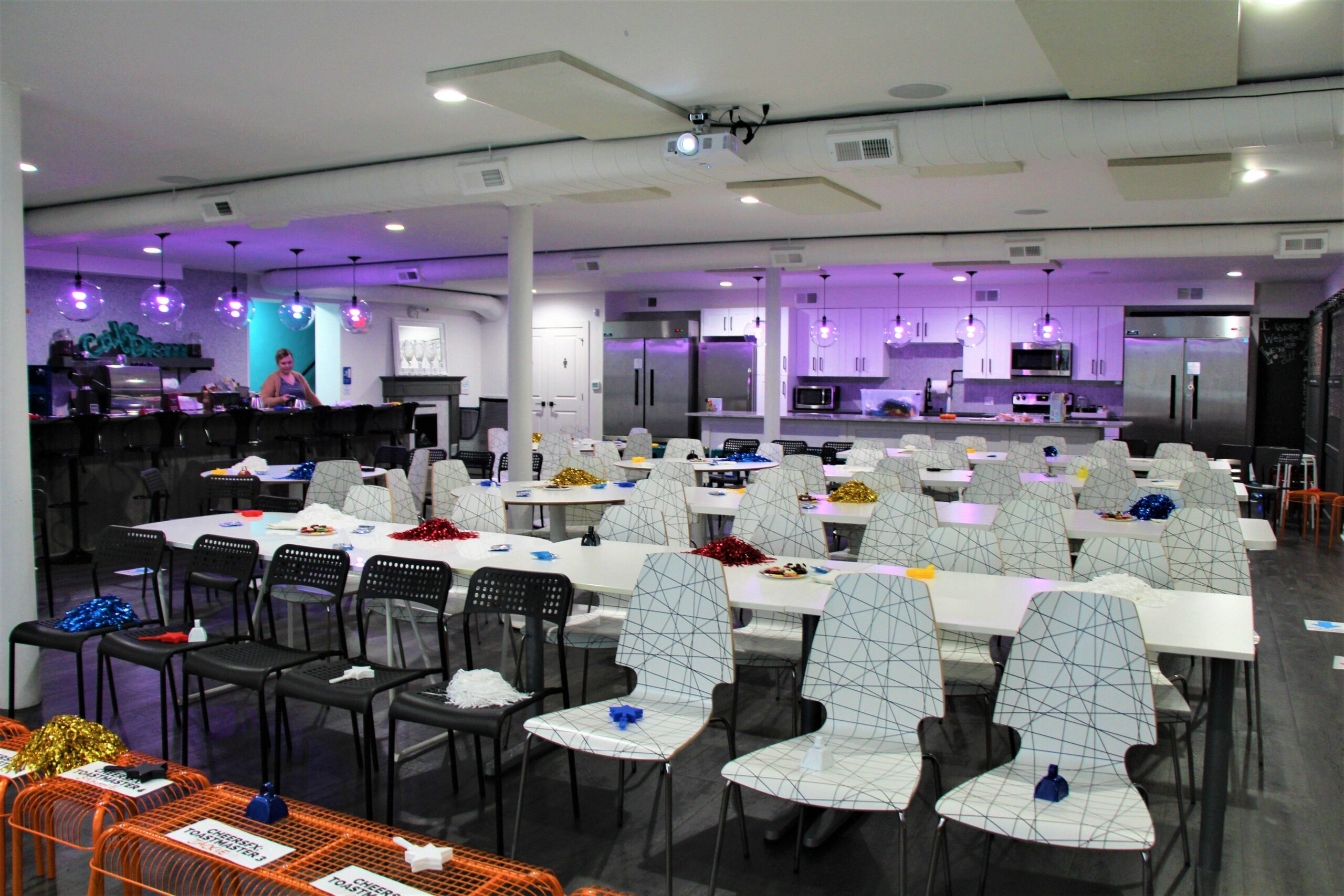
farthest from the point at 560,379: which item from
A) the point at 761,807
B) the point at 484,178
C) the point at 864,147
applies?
the point at 761,807

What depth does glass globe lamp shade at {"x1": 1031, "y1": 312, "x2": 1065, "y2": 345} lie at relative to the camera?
11969 millimetres

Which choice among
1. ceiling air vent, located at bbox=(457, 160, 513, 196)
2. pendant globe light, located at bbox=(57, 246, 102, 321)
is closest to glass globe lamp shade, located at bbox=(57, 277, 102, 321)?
pendant globe light, located at bbox=(57, 246, 102, 321)

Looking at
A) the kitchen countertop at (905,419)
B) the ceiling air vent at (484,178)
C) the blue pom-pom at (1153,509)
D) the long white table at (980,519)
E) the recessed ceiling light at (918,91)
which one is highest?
the recessed ceiling light at (918,91)

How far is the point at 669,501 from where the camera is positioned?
18.4ft

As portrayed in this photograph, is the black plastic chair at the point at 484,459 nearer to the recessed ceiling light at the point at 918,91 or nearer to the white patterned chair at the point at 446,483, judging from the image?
the white patterned chair at the point at 446,483

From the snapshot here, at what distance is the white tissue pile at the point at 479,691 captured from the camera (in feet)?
10.4

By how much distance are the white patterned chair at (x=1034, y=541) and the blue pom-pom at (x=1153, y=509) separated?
104 cm

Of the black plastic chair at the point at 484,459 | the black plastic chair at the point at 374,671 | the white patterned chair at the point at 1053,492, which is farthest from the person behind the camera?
the black plastic chair at the point at 484,459

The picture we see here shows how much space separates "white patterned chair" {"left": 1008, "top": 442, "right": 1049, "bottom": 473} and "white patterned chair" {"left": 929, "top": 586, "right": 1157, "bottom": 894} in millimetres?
5393

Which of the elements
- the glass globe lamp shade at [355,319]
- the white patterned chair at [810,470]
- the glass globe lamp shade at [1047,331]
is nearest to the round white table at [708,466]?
the white patterned chair at [810,470]

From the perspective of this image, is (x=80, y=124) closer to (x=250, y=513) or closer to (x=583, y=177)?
(x=250, y=513)

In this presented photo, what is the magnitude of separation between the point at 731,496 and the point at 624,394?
8904 mm

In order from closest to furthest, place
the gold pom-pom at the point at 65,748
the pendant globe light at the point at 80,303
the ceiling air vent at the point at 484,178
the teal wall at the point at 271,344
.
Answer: the gold pom-pom at the point at 65,748 → the ceiling air vent at the point at 484,178 → the pendant globe light at the point at 80,303 → the teal wall at the point at 271,344

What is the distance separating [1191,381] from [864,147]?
960cm
